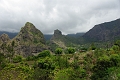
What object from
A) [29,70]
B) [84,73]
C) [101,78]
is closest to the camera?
[101,78]

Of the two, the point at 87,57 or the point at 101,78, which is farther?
the point at 87,57

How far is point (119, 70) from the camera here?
5469cm

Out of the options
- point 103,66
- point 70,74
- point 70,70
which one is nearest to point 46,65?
point 70,70

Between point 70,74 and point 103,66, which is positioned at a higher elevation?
point 103,66

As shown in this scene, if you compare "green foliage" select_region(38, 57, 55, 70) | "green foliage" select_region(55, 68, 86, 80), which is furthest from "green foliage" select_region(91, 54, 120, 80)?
"green foliage" select_region(38, 57, 55, 70)

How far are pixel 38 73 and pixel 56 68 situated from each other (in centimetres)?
1644

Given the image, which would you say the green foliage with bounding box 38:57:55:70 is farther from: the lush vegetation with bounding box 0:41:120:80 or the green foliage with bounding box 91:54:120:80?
the green foliage with bounding box 91:54:120:80

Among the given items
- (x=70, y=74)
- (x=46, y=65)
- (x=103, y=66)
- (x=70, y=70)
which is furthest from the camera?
(x=46, y=65)

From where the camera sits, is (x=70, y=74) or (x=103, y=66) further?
(x=103, y=66)

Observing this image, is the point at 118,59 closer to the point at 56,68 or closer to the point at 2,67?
the point at 56,68

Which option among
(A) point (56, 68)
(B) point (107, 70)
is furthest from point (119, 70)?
(A) point (56, 68)

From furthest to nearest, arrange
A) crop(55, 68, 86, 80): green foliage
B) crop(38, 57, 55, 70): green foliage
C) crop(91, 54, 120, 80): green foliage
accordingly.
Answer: crop(38, 57, 55, 70): green foliage, crop(55, 68, 86, 80): green foliage, crop(91, 54, 120, 80): green foliage

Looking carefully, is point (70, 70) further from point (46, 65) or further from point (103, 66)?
point (103, 66)

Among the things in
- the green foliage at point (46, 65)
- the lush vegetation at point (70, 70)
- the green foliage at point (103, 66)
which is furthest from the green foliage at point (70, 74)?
the green foliage at point (46, 65)
